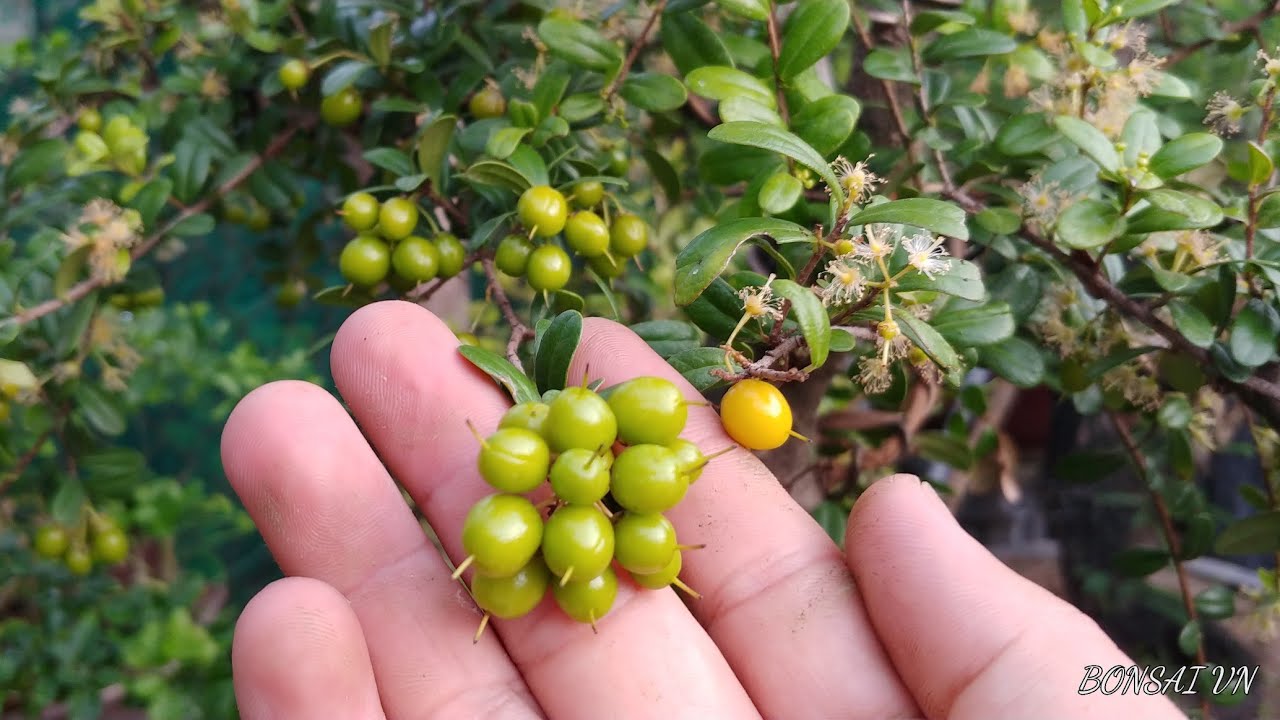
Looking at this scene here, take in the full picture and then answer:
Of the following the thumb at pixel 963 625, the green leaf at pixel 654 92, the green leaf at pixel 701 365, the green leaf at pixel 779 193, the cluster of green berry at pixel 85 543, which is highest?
the green leaf at pixel 654 92

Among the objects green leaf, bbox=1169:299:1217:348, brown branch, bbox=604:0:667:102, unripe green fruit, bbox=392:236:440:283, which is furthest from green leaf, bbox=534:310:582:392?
green leaf, bbox=1169:299:1217:348

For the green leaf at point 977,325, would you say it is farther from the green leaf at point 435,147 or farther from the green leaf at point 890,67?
the green leaf at point 435,147

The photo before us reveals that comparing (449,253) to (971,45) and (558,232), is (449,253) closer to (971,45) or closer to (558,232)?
(558,232)

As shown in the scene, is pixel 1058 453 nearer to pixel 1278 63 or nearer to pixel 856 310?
pixel 1278 63

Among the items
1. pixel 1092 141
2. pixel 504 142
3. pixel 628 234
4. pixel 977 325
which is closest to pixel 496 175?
pixel 504 142

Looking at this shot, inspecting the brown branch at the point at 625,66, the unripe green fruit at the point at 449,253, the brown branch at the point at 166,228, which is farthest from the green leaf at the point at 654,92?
the brown branch at the point at 166,228

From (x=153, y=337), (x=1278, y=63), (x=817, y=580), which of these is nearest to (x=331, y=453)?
(x=817, y=580)

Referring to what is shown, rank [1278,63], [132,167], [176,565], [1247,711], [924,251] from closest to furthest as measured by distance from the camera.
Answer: [924,251] → [1278,63] → [132,167] → [1247,711] → [176,565]
